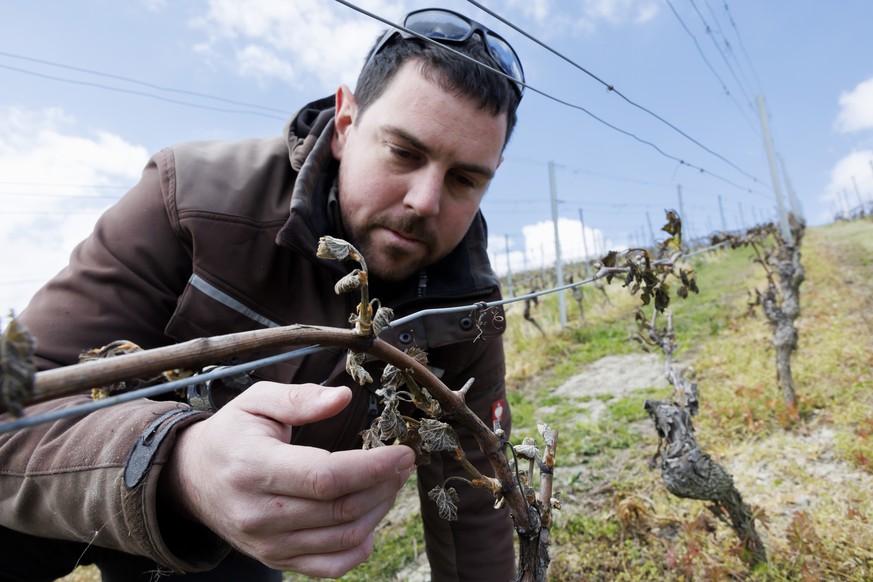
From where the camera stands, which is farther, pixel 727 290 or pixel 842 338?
pixel 727 290

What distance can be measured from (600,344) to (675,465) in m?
8.18

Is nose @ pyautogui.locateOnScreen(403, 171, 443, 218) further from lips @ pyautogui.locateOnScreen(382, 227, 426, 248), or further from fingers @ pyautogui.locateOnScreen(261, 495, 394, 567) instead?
fingers @ pyautogui.locateOnScreen(261, 495, 394, 567)

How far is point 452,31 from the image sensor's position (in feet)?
7.16

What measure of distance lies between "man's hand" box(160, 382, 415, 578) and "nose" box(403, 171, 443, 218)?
1024 millimetres

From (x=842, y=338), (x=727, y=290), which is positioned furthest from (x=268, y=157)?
(x=727, y=290)

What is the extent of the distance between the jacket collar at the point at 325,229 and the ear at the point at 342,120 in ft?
0.13

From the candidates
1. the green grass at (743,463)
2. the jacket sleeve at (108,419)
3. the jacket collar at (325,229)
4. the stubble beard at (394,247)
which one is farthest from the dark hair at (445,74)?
the green grass at (743,463)

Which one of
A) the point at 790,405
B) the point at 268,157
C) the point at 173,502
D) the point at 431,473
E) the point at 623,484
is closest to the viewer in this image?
the point at 173,502

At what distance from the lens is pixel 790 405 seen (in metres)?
4.92

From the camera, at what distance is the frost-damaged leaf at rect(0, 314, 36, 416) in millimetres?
414

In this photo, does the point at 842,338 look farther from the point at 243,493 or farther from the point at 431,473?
the point at 243,493

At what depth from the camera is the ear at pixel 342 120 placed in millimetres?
2107

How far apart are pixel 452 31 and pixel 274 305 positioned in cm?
153

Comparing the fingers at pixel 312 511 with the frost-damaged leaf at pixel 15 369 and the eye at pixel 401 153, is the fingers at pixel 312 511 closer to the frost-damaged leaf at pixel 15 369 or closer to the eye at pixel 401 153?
the frost-damaged leaf at pixel 15 369
